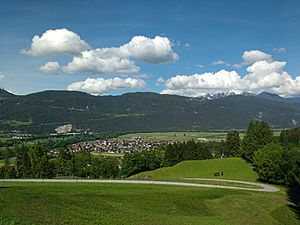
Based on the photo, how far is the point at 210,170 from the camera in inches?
3649

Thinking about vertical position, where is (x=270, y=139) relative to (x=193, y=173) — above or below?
→ above

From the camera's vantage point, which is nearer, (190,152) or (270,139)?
(270,139)

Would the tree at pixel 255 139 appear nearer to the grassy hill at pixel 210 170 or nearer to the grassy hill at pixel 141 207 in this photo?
the grassy hill at pixel 210 170

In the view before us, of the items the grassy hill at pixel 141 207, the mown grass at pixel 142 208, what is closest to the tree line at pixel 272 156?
the grassy hill at pixel 141 207

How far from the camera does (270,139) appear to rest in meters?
103

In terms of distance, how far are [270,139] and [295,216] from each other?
2478 inches

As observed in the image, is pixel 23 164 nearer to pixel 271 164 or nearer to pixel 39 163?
pixel 39 163

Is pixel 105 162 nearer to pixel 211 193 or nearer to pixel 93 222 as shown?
pixel 211 193

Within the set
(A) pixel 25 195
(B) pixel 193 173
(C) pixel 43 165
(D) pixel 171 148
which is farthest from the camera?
(D) pixel 171 148

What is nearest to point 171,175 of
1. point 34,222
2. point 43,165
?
point 43,165

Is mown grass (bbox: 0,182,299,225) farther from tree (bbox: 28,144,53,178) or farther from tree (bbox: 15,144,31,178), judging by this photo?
tree (bbox: 15,144,31,178)

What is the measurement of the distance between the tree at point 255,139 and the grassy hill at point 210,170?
2933 mm

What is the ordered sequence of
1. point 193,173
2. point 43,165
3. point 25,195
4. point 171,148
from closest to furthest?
point 25,195
point 43,165
point 193,173
point 171,148

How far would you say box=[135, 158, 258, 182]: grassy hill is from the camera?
85.4 meters
